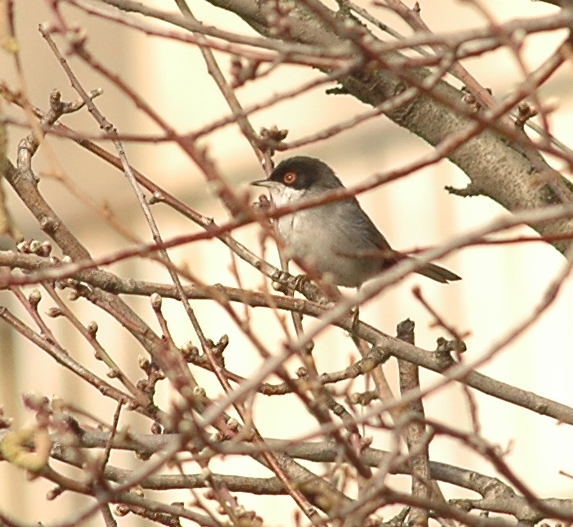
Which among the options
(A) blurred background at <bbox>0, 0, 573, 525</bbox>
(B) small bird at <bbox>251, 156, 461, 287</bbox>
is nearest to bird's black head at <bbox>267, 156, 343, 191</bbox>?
(B) small bird at <bbox>251, 156, 461, 287</bbox>

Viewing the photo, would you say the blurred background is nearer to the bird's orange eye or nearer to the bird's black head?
the bird's black head

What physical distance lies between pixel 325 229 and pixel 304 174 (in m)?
0.44

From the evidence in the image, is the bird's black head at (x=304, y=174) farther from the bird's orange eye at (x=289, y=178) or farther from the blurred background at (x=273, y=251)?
the blurred background at (x=273, y=251)

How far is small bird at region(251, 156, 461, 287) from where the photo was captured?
6055mm

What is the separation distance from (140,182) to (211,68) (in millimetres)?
530

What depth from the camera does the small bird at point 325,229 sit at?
19.9 feet

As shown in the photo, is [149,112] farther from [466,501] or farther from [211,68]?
[211,68]

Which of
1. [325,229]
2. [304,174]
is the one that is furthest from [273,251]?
[325,229]

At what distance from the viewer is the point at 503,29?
196 centimetres

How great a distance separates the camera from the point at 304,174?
649 centimetres

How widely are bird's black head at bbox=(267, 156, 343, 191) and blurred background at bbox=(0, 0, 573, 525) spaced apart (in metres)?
0.60

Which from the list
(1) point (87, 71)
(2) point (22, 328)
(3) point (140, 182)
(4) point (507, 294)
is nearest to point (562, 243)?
(3) point (140, 182)

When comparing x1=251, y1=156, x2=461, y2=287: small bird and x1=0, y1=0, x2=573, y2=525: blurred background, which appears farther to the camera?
x1=0, y1=0, x2=573, y2=525: blurred background

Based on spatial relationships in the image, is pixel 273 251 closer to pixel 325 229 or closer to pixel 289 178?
pixel 289 178
